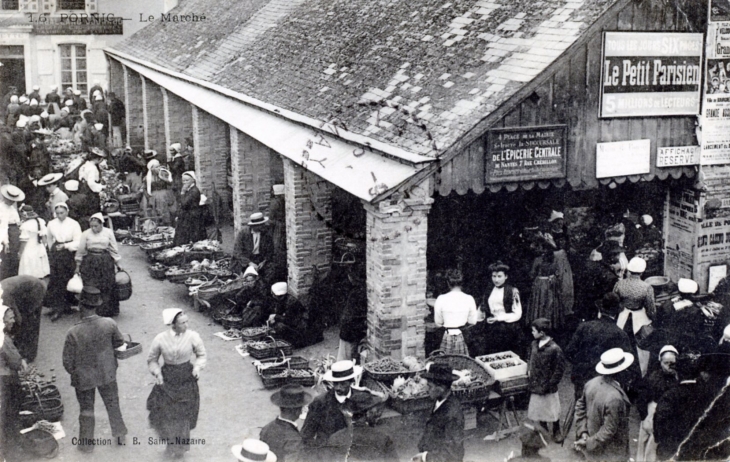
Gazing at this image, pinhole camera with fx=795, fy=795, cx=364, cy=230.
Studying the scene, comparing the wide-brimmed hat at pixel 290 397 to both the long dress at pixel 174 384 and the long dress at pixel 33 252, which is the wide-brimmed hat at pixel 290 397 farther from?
the long dress at pixel 33 252

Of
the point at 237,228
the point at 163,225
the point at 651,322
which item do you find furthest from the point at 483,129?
the point at 163,225

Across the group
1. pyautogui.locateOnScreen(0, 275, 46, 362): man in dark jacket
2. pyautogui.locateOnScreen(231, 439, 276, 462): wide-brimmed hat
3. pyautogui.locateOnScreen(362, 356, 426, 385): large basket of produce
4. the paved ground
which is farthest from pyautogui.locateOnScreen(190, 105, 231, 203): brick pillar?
pyautogui.locateOnScreen(231, 439, 276, 462): wide-brimmed hat

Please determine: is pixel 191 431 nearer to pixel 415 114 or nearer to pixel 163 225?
pixel 415 114

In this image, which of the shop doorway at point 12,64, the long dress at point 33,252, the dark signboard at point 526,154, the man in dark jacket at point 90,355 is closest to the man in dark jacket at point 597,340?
the dark signboard at point 526,154

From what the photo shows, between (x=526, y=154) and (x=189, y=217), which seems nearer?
(x=526, y=154)

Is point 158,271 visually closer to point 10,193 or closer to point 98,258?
point 98,258

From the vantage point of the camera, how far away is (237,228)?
57.2ft

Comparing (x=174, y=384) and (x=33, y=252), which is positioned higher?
(x=33, y=252)

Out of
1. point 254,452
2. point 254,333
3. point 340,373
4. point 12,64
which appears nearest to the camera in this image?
point 254,452

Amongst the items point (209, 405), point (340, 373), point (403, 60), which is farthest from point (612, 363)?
point (403, 60)

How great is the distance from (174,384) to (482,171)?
4656 millimetres

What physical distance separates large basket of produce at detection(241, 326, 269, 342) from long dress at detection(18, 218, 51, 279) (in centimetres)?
332

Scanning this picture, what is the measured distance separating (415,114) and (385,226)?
2029 mm

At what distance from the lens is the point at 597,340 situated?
903 cm
